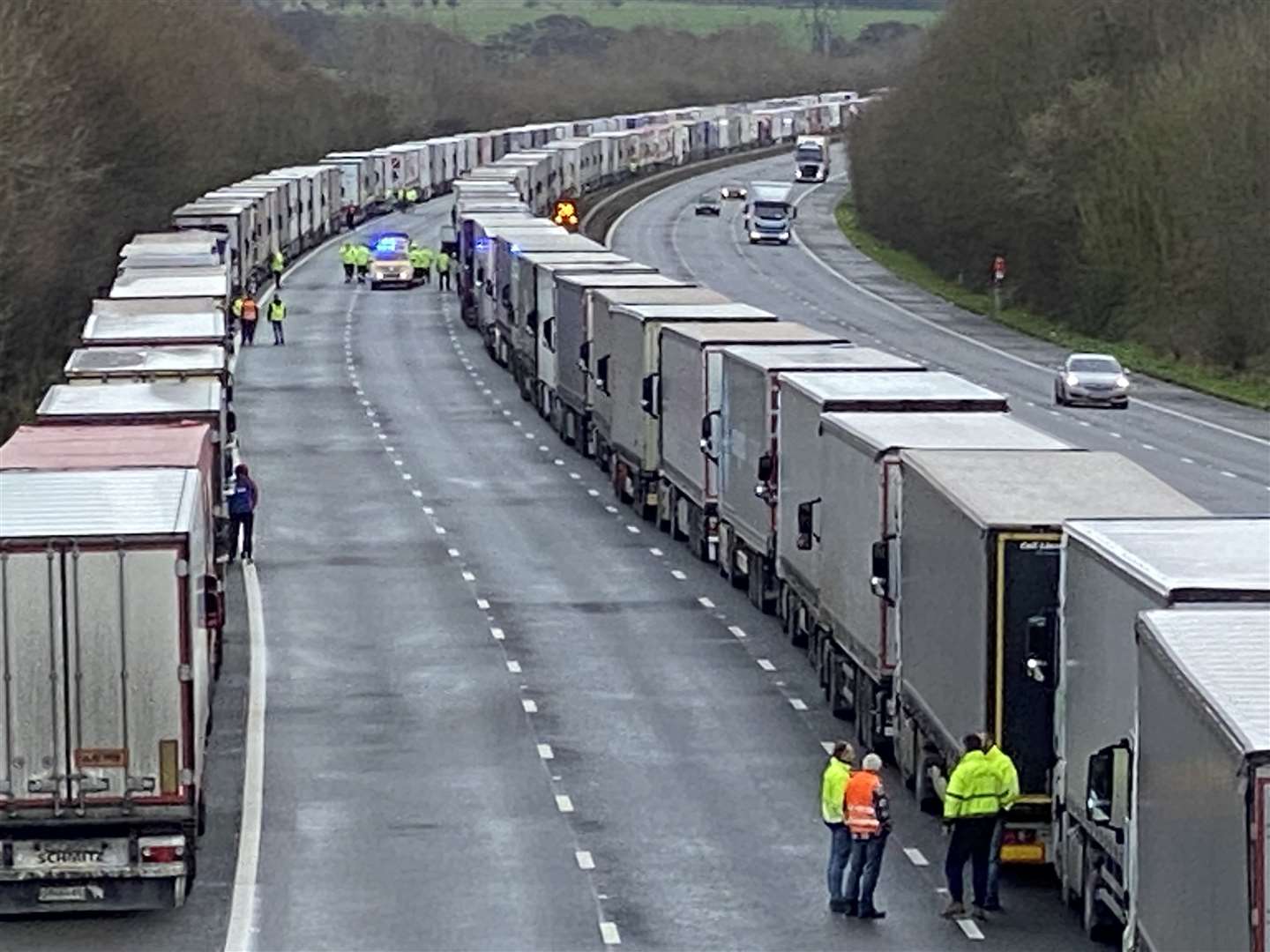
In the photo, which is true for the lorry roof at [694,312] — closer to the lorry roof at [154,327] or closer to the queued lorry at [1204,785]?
the lorry roof at [154,327]

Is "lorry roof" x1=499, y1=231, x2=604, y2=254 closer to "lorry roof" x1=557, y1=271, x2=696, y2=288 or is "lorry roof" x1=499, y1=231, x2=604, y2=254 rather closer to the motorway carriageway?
"lorry roof" x1=557, y1=271, x2=696, y2=288

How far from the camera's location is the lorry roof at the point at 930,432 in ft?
85.9

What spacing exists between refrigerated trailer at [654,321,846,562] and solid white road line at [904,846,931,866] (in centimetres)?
1419

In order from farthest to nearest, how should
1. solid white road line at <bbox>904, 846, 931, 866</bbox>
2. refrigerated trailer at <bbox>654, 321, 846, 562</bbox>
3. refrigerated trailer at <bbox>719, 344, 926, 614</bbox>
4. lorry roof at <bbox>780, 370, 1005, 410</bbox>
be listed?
refrigerated trailer at <bbox>654, 321, 846, 562</bbox> → refrigerated trailer at <bbox>719, 344, 926, 614</bbox> → lorry roof at <bbox>780, 370, 1005, 410</bbox> → solid white road line at <bbox>904, 846, 931, 866</bbox>

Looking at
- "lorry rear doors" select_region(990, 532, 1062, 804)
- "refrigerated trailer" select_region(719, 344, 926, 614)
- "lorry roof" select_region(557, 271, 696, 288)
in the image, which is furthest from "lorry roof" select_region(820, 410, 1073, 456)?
"lorry roof" select_region(557, 271, 696, 288)

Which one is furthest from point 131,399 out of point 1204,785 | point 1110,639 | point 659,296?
point 1204,785

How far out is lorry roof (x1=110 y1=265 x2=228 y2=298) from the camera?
168ft

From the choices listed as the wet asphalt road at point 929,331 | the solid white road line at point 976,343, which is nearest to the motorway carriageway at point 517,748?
the wet asphalt road at point 929,331

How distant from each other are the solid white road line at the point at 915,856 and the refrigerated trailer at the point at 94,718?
556 cm

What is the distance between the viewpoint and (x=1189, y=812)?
46.1 feet

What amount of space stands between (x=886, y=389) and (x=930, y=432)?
13.4 feet

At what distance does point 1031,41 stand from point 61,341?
3400cm

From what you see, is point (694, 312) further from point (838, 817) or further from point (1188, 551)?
point (1188, 551)

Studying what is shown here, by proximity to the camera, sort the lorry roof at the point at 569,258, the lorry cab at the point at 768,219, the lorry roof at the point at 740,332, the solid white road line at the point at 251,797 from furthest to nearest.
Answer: the lorry cab at the point at 768,219, the lorry roof at the point at 569,258, the lorry roof at the point at 740,332, the solid white road line at the point at 251,797
